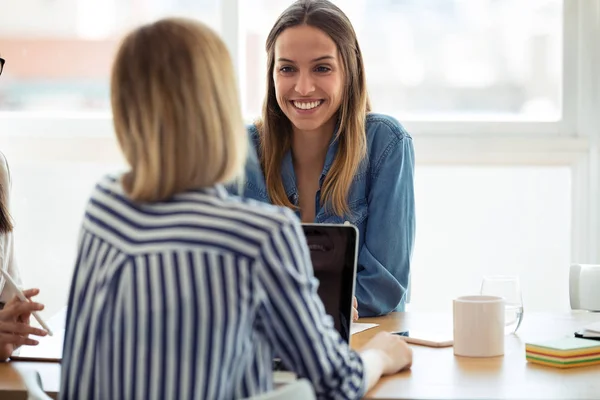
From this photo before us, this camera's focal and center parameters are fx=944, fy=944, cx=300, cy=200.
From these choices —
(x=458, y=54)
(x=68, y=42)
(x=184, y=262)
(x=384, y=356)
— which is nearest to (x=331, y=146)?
(x=384, y=356)

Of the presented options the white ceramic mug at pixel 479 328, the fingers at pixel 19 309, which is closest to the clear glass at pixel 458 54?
the white ceramic mug at pixel 479 328

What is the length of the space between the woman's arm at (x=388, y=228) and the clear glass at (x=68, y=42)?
153 centimetres

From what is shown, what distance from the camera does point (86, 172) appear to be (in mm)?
3836

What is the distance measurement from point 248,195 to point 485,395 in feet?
3.69

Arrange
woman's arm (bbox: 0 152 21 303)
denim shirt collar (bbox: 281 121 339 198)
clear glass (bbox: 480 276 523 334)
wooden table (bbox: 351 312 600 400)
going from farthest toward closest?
1. denim shirt collar (bbox: 281 121 339 198)
2. woman's arm (bbox: 0 152 21 303)
3. clear glass (bbox: 480 276 523 334)
4. wooden table (bbox: 351 312 600 400)

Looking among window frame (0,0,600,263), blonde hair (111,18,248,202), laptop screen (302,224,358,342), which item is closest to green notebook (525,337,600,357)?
laptop screen (302,224,358,342)

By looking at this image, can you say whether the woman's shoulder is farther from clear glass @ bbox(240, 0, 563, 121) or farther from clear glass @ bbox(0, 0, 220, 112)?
clear glass @ bbox(0, 0, 220, 112)

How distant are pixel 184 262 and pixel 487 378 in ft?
2.26

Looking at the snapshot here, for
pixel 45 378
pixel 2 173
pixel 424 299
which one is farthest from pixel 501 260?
pixel 45 378

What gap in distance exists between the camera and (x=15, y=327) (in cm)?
182

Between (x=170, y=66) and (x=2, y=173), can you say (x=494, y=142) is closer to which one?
(x=2, y=173)

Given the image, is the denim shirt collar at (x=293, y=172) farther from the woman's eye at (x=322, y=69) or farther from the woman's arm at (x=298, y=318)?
the woman's arm at (x=298, y=318)

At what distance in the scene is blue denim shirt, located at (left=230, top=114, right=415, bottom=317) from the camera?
2.41m

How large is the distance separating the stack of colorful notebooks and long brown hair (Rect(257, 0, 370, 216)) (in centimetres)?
82
